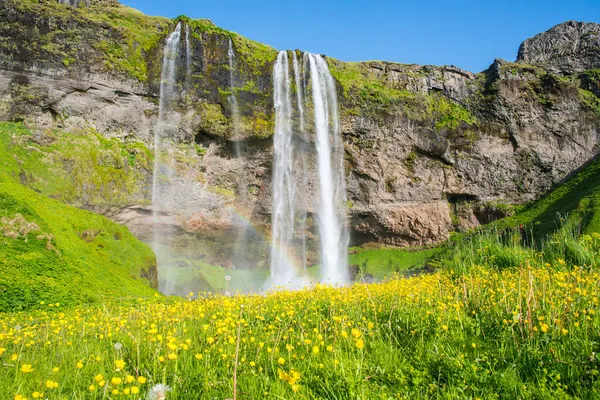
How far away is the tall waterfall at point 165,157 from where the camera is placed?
27.4 m

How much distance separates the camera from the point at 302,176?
Answer: 3216cm

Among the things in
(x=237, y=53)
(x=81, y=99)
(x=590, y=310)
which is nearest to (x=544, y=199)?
(x=237, y=53)

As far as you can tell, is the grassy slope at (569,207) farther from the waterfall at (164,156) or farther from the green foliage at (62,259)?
the waterfall at (164,156)

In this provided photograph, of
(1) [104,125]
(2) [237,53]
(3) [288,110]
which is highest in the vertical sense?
(2) [237,53]

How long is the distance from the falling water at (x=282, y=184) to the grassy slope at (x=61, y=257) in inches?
559

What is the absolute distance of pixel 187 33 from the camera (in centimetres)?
2955

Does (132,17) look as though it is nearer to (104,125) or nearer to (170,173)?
(104,125)

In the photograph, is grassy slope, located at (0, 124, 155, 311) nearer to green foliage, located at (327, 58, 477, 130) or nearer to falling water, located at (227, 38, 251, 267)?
falling water, located at (227, 38, 251, 267)

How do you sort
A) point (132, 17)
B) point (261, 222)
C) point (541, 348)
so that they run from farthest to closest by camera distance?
point (261, 222) < point (132, 17) < point (541, 348)

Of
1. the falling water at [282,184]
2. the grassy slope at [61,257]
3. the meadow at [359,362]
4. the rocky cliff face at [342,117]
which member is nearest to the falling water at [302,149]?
the falling water at [282,184]

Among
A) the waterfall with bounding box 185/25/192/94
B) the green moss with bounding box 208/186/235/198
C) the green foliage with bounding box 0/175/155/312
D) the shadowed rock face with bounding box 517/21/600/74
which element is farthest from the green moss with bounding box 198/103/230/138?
the shadowed rock face with bounding box 517/21/600/74

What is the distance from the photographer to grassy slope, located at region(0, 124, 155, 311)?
11.1 m

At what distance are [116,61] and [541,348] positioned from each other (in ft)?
101

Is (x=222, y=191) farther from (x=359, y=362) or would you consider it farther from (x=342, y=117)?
(x=359, y=362)
